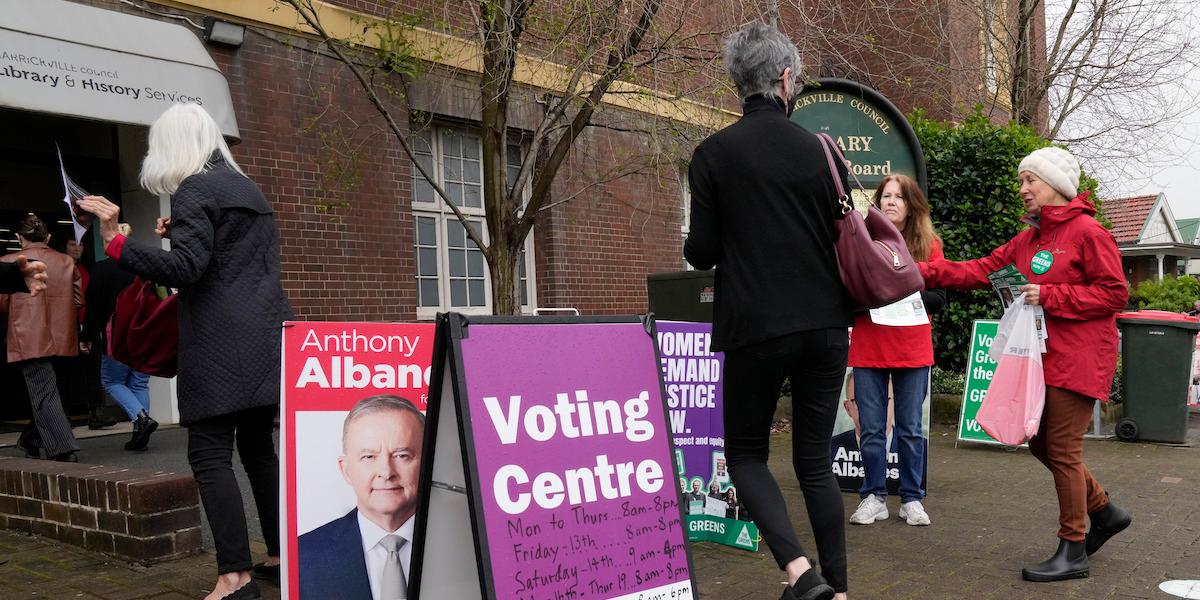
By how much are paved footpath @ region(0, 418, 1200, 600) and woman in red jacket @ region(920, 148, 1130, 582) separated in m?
0.21

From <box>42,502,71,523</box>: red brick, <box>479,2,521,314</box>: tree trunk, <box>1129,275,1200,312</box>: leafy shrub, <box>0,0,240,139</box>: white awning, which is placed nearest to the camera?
<box>42,502,71,523</box>: red brick

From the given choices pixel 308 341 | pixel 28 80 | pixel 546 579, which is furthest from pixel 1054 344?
pixel 28 80

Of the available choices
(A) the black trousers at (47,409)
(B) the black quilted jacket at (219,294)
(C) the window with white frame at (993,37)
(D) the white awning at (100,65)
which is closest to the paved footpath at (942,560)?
(B) the black quilted jacket at (219,294)

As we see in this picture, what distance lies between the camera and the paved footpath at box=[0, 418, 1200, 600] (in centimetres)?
402

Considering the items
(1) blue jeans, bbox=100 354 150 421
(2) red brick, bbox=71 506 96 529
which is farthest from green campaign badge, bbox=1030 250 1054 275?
(1) blue jeans, bbox=100 354 150 421

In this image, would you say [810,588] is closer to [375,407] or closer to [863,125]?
[375,407]

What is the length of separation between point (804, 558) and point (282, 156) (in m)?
7.09

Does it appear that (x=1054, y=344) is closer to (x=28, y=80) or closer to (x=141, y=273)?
(x=141, y=273)

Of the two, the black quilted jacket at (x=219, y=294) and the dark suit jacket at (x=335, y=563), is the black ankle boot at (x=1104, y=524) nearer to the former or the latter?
the dark suit jacket at (x=335, y=563)

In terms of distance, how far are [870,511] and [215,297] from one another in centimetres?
343

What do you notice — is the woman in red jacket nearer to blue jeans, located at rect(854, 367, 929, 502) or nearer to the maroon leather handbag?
blue jeans, located at rect(854, 367, 929, 502)

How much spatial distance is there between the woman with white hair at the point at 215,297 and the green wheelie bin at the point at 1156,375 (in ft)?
23.8

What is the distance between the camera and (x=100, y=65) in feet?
24.1

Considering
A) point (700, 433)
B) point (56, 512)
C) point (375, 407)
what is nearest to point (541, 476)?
point (375, 407)
